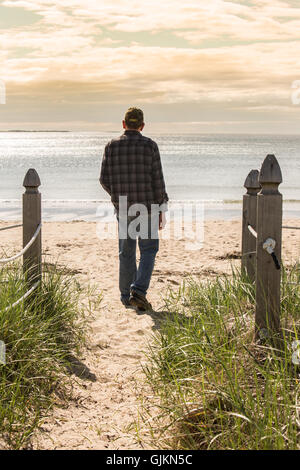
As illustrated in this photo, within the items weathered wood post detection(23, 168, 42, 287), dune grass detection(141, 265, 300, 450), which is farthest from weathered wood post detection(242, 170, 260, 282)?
weathered wood post detection(23, 168, 42, 287)

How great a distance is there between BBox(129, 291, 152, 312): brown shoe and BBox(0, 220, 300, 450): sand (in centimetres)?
10

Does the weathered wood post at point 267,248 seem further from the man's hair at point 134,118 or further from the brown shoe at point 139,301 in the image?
the man's hair at point 134,118

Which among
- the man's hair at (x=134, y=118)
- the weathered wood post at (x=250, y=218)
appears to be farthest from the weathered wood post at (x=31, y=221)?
the weathered wood post at (x=250, y=218)

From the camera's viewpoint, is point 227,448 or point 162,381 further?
point 162,381

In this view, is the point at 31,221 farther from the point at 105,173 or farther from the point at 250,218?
the point at 250,218

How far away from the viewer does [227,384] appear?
3178 mm

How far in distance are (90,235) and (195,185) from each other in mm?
18771

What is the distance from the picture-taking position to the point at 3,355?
11.8 ft

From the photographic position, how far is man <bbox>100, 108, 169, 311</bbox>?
18.9 ft

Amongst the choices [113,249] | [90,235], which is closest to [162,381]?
[113,249]

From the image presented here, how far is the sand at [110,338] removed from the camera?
3.37 m

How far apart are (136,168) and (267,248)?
2590 mm

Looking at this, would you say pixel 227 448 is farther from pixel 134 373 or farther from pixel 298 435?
pixel 134 373

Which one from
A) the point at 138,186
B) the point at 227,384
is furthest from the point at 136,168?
the point at 227,384
